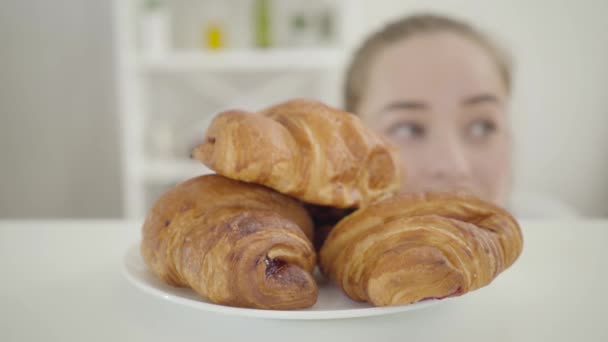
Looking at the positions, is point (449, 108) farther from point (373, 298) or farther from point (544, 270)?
point (373, 298)

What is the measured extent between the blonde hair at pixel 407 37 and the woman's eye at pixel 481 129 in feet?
0.66

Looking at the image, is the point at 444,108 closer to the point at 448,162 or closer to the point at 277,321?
the point at 448,162

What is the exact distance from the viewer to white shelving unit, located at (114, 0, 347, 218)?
76.1 inches

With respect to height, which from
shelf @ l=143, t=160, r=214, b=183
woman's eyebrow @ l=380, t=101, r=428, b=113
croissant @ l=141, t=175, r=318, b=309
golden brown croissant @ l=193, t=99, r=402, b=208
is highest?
golden brown croissant @ l=193, t=99, r=402, b=208

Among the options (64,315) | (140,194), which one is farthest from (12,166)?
(64,315)

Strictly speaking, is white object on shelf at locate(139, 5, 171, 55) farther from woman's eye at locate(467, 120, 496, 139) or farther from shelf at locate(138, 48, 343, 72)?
woman's eye at locate(467, 120, 496, 139)

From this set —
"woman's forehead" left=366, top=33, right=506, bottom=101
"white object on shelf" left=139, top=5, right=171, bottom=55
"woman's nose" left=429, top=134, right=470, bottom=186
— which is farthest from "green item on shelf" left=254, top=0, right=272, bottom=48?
"woman's nose" left=429, top=134, right=470, bottom=186

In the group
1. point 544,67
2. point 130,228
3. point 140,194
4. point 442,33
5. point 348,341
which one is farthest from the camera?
point 544,67

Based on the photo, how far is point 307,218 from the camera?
1.46 feet

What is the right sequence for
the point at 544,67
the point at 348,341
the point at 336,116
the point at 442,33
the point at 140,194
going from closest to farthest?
the point at 348,341
the point at 336,116
the point at 442,33
the point at 140,194
the point at 544,67

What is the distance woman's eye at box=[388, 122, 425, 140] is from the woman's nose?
0.06 m

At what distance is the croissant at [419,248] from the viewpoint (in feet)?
1.13

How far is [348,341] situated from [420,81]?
0.83m

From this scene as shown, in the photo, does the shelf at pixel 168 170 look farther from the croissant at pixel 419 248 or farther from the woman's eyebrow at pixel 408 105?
the croissant at pixel 419 248
